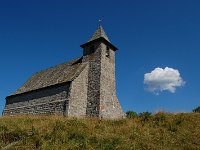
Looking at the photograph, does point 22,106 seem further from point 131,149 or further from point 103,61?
point 131,149

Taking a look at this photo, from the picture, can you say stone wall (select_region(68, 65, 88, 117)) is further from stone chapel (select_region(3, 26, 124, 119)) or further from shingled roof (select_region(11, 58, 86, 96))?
shingled roof (select_region(11, 58, 86, 96))

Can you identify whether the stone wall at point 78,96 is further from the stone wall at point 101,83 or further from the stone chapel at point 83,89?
the stone wall at point 101,83

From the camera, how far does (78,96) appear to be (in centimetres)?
2722

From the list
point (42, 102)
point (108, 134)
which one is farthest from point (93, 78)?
point (108, 134)

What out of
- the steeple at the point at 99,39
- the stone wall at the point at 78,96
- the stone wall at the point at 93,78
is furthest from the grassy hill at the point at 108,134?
the steeple at the point at 99,39

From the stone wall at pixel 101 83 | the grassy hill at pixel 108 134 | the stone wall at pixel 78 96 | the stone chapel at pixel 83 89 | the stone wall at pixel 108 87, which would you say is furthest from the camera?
the stone wall at pixel 108 87

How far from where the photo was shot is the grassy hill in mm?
11305

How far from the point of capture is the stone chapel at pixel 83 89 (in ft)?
88.0

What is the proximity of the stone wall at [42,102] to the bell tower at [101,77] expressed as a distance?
2.85 m

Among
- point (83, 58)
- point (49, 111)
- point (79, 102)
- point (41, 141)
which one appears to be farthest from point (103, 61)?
point (41, 141)

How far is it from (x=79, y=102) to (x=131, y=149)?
16.6m

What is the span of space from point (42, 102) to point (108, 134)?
18.5 meters

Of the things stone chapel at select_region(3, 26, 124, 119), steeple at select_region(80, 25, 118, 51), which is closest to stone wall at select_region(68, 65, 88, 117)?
stone chapel at select_region(3, 26, 124, 119)

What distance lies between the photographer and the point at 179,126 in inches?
557
